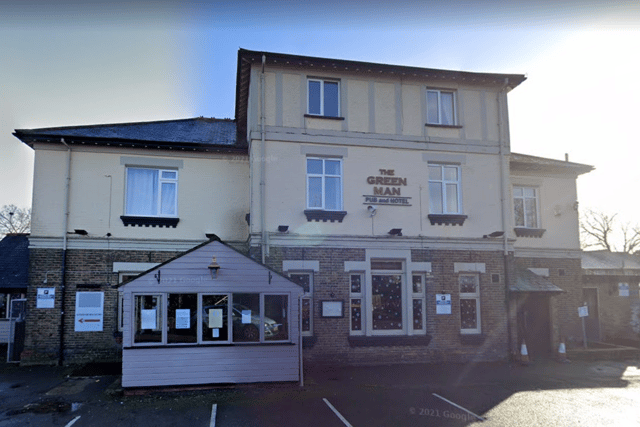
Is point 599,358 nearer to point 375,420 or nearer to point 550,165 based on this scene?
point 550,165

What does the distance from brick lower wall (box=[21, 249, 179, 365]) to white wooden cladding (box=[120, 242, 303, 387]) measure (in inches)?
173

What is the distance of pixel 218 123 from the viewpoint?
64.6 ft

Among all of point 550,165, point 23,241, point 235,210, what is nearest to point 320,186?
point 235,210

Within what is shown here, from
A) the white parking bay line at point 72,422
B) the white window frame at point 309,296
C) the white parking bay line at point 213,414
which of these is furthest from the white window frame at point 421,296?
the white parking bay line at point 72,422

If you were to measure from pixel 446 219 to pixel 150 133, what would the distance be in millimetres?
10119

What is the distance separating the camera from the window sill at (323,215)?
13.5m

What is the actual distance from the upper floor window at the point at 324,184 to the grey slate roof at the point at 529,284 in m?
6.00

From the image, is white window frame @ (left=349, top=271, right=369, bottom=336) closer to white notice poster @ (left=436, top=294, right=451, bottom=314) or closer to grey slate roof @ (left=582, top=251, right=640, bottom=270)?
white notice poster @ (left=436, top=294, right=451, bottom=314)

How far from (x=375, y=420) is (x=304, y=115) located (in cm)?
850

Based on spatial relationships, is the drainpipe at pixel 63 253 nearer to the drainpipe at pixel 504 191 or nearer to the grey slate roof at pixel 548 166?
the drainpipe at pixel 504 191

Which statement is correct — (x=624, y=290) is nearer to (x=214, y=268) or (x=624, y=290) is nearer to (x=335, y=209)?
(x=335, y=209)

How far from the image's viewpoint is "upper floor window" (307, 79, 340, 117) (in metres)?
14.1

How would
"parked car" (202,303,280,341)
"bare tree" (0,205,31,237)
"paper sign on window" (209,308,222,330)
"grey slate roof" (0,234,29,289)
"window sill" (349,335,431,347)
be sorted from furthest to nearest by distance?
"bare tree" (0,205,31,237) → "grey slate roof" (0,234,29,289) → "window sill" (349,335,431,347) → "parked car" (202,303,280,341) → "paper sign on window" (209,308,222,330)

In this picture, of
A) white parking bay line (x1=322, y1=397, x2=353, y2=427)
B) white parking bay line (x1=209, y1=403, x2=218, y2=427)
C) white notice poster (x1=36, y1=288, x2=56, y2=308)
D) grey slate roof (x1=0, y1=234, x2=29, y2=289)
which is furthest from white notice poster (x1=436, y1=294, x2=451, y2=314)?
grey slate roof (x1=0, y1=234, x2=29, y2=289)
